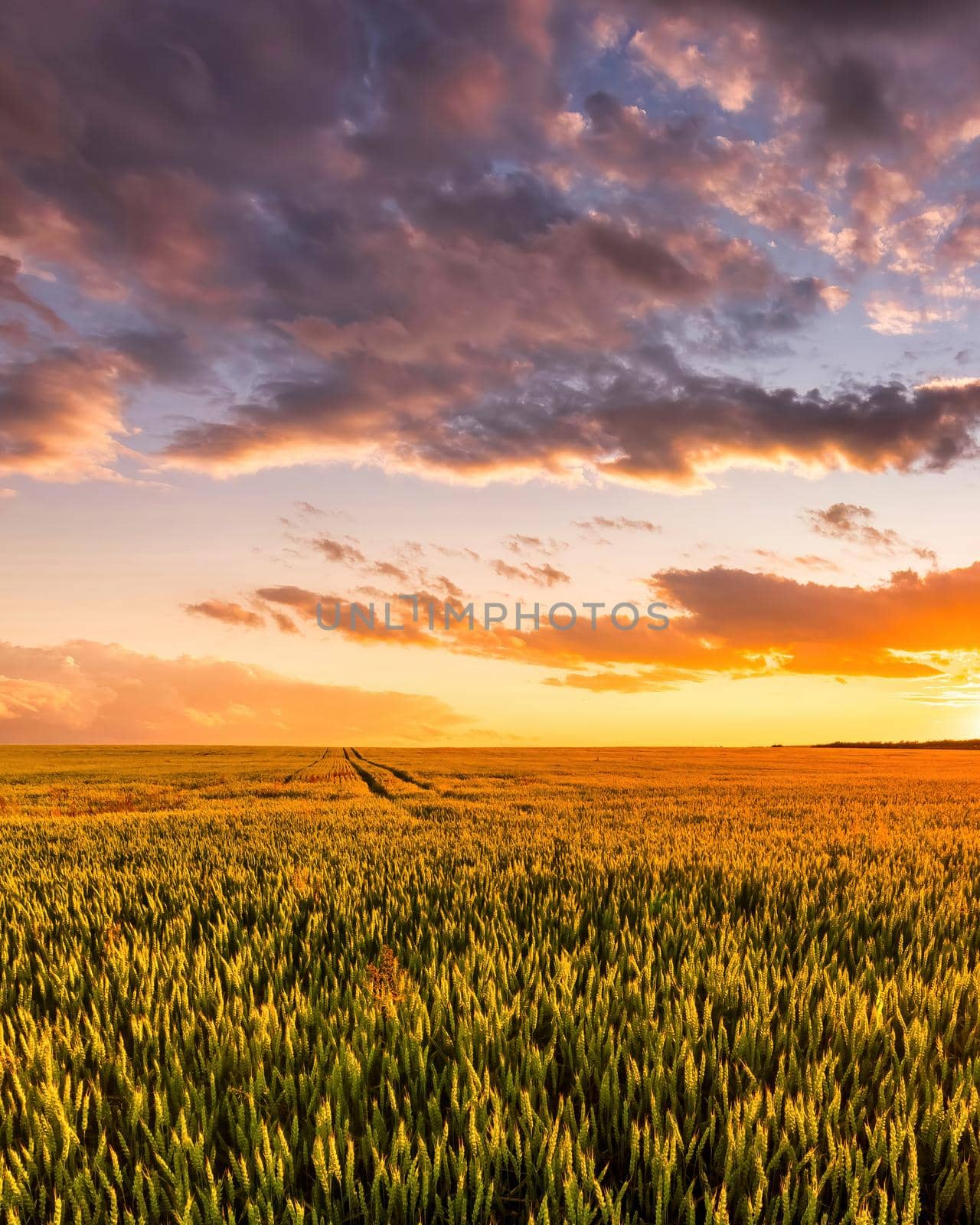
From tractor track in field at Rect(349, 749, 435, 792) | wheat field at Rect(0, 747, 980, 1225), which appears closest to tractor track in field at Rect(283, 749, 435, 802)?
tractor track in field at Rect(349, 749, 435, 792)

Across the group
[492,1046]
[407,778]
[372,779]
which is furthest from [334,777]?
[492,1046]

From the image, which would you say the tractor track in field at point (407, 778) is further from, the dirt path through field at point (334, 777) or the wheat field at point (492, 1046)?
the wheat field at point (492, 1046)

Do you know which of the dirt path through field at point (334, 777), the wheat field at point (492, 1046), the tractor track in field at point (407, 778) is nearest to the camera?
the wheat field at point (492, 1046)

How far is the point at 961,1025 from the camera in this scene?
351cm

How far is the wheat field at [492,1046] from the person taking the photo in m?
2.15

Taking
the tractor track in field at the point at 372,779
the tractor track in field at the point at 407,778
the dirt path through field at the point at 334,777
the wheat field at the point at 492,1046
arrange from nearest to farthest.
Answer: the wheat field at the point at 492,1046
the tractor track in field at the point at 372,779
the tractor track in field at the point at 407,778
the dirt path through field at the point at 334,777

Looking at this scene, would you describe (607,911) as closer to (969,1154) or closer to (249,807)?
(969,1154)

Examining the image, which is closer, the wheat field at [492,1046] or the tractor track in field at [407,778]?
the wheat field at [492,1046]

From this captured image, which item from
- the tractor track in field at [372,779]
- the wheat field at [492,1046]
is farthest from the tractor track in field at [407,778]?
the wheat field at [492,1046]

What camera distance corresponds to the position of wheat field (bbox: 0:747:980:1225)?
2.15 meters

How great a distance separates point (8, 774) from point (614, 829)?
40711mm

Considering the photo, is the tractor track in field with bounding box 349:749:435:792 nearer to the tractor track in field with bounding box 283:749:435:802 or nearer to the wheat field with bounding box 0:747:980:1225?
the tractor track in field with bounding box 283:749:435:802

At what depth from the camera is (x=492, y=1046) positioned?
2.99 m

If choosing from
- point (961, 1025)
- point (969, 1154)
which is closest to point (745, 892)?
point (961, 1025)
